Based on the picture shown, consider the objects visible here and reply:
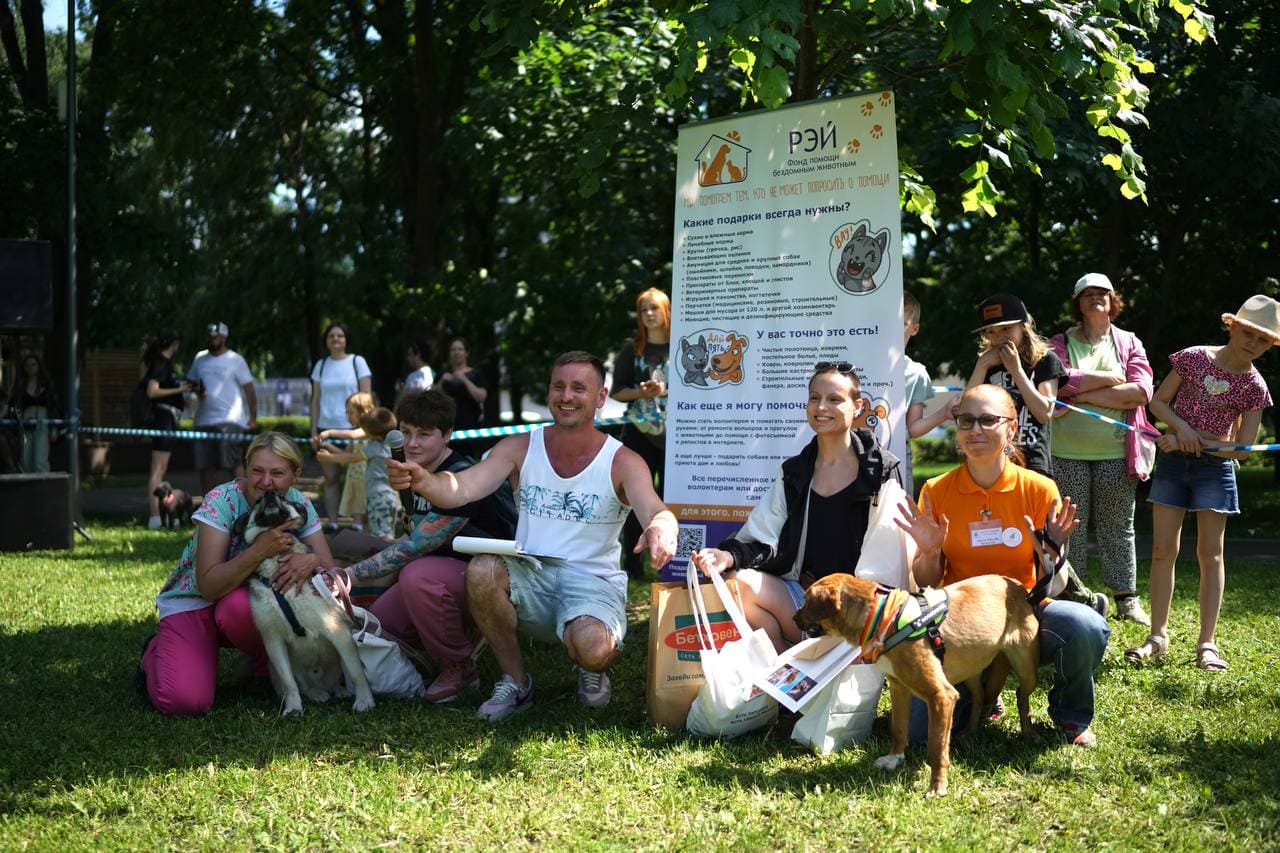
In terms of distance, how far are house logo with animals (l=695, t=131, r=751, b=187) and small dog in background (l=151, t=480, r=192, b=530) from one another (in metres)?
7.68

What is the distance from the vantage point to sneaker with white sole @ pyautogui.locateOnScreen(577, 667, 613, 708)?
492 centimetres

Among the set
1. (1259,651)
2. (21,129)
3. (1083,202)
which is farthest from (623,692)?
(21,129)

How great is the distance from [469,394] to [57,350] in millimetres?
8088

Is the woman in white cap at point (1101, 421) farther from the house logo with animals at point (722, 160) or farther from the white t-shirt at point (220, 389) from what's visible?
the white t-shirt at point (220, 389)

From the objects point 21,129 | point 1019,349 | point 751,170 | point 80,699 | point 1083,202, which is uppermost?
point 21,129

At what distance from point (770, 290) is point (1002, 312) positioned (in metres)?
1.14

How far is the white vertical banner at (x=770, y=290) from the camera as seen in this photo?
16.9 feet

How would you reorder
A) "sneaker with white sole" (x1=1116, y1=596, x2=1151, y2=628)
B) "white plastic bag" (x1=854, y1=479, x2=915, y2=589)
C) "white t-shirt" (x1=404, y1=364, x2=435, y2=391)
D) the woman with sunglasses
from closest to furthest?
"white plastic bag" (x1=854, y1=479, x2=915, y2=589)
the woman with sunglasses
"sneaker with white sole" (x1=1116, y1=596, x2=1151, y2=628)
"white t-shirt" (x1=404, y1=364, x2=435, y2=391)

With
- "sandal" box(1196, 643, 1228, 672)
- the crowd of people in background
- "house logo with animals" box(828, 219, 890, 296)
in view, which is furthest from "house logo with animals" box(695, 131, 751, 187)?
"sandal" box(1196, 643, 1228, 672)

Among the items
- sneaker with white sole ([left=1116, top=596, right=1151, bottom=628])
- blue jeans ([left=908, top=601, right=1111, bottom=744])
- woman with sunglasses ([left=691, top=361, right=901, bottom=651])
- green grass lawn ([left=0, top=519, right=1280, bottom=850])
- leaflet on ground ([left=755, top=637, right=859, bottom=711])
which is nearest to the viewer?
green grass lawn ([left=0, top=519, right=1280, bottom=850])

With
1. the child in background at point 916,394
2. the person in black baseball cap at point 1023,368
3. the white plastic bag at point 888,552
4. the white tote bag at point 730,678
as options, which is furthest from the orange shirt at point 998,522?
the child in background at point 916,394

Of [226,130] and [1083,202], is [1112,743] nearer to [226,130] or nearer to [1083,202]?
[1083,202]

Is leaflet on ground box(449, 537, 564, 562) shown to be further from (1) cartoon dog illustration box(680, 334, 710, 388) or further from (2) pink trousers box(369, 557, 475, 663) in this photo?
(1) cartoon dog illustration box(680, 334, 710, 388)

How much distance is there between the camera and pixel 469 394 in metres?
11.3
